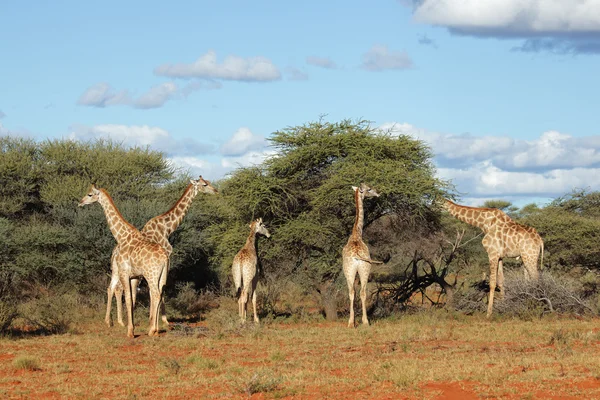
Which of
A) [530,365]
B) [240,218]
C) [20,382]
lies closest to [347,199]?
[240,218]

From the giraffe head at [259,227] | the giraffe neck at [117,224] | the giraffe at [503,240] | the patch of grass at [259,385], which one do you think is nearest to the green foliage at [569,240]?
the giraffe at [503,240]

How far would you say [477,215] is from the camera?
59.9 feet

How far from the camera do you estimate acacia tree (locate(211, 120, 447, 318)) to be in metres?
17.8

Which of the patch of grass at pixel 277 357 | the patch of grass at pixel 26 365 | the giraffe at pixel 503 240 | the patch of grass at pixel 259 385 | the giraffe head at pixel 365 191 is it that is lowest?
the patch of grass at pixel 259 385

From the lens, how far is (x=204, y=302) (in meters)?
21.9

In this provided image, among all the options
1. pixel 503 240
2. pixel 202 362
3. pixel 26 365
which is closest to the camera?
pixel 26 365

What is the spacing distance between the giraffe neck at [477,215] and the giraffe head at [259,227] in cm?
413

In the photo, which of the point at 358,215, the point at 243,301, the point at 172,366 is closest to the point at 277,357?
the point at 172,366

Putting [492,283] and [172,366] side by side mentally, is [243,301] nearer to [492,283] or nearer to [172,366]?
[492,283]

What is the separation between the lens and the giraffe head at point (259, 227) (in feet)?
56.7

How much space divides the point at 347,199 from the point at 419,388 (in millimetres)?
8601

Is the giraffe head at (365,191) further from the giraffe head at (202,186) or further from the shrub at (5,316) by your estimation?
the shrub at (5,316)

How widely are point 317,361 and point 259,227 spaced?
6022 millimetres

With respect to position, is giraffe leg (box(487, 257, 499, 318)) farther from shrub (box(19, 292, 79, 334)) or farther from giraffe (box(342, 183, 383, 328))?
shrub (box(19, 292, 79, 334))
